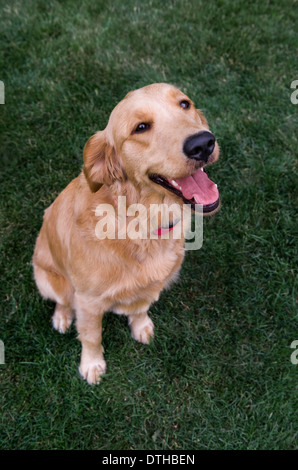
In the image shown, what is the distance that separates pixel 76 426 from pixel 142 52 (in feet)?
13.4

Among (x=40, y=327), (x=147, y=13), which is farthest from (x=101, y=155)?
(x=147, y=13)

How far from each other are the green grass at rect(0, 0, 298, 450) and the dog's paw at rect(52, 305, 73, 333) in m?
0.10

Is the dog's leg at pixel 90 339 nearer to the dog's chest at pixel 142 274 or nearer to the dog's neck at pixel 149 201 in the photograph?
the dog's chest at pixel 142 274

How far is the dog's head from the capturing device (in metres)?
2.03

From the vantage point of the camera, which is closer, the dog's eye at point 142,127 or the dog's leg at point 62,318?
the dog's eye at point 142,127

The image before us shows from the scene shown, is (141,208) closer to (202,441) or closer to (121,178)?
(121,178)

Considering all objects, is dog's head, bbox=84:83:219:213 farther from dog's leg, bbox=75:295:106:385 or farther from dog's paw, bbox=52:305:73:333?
dog's paw, bbox=52:305:73:333

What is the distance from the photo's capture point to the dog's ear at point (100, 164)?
2256mm

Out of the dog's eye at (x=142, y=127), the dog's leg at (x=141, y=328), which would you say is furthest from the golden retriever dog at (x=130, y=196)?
the dog's leg at (x=141, y=328)

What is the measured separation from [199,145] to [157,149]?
238mm

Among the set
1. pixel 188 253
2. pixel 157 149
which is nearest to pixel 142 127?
pixel 157 149

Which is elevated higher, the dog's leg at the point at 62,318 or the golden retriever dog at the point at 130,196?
the golden retriever dog at the point at 130,196

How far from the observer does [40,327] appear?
324cm

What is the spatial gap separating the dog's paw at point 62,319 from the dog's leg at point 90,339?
11.8 inches
